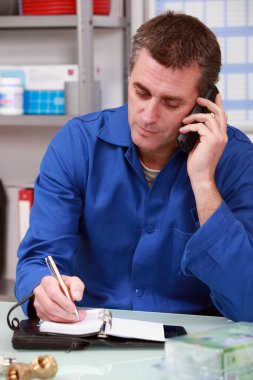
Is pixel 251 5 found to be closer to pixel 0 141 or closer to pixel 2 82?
pixel 2 82

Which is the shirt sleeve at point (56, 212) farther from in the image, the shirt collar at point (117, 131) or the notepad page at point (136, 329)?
the notepad page at point (136, 329)

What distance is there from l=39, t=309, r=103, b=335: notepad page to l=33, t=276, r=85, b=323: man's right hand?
2 cm

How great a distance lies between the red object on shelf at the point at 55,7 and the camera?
100 inches

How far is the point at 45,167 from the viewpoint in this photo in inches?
63.4

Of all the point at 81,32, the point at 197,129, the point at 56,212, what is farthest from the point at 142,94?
the point at 81,32

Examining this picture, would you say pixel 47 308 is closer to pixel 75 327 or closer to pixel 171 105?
pixel 75 327

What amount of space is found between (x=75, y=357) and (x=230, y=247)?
0.41 metres

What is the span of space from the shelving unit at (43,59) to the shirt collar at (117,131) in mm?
839

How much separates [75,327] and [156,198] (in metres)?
0.42

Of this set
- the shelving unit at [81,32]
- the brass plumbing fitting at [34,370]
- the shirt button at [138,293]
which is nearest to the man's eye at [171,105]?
the shirt button at [138,293]

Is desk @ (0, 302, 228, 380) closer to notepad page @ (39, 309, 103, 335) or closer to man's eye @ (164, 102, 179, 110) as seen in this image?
notepad page @ (39, 309, 103, 335)

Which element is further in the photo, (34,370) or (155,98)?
(155,98)

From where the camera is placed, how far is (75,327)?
1247 millimetres

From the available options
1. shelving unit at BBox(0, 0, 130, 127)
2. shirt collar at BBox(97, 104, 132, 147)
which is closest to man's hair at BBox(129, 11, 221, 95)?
shirt collar at BBox(97, 104, 132, 147)
